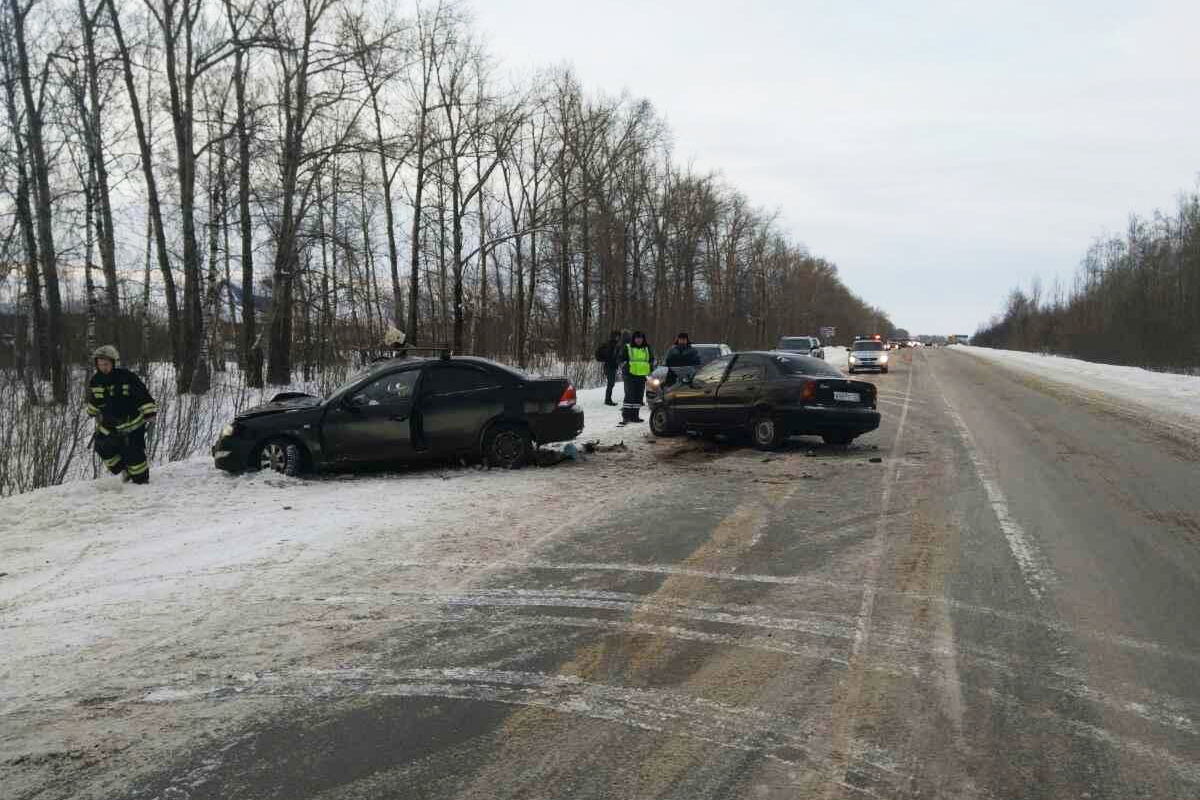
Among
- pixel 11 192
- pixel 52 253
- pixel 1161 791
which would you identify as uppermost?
pixel 11 192

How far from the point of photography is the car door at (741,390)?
13133mm

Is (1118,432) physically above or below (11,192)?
below

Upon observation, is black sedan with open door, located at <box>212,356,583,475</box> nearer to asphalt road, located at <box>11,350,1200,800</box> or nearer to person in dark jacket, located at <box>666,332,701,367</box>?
asphalt road, located at <box>11,350,1200,800</box>

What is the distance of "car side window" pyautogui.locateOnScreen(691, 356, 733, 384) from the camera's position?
1389 centimetres

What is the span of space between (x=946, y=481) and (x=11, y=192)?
22.3m

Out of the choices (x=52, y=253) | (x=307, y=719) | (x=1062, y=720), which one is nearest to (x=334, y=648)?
(x=307, y=719)

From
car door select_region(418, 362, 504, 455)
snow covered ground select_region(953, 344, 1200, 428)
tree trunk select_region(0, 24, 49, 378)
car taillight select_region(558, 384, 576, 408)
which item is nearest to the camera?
car door select_region(418, 362, 504, 455)

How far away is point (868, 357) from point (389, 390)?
32.1 meters

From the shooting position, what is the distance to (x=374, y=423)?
10750 millimetres

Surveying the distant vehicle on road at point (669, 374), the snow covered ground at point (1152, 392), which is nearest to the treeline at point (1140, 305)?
the snow covered ground at point (1152, 392)

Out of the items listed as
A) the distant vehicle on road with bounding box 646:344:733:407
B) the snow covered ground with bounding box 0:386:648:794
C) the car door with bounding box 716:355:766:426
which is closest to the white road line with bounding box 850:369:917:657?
the car door with bounding box 716:355:766:426

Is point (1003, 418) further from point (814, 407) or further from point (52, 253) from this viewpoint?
point (52, 253)

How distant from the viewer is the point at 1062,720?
Result: 11.8 ft

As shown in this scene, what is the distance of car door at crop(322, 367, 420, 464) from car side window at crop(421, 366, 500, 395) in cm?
26
